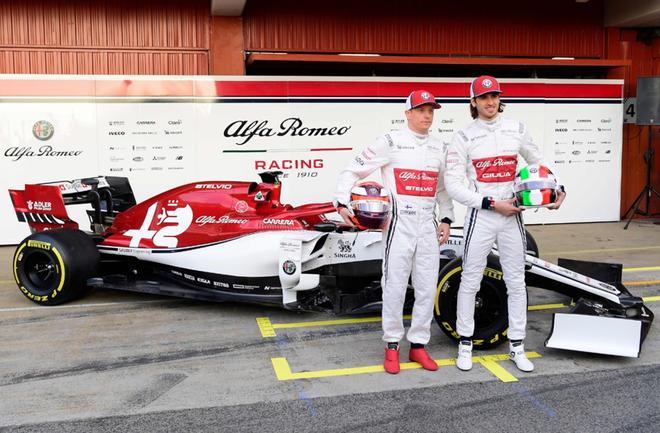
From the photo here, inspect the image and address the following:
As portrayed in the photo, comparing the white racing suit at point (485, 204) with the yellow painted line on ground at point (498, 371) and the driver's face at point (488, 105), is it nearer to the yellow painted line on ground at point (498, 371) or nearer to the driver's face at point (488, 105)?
the driver's face at point (488, 105)

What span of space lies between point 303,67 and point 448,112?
2.81m

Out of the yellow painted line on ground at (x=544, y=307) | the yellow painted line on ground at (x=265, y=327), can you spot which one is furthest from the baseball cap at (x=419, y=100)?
the yellow painted line on ground at (x=544, y=307)

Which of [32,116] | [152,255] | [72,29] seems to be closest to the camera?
[152,255]

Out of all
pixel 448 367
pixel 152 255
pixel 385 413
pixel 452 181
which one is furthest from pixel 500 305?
pixel 152 255

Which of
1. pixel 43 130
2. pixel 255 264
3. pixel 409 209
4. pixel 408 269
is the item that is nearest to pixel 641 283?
pixel 408 269

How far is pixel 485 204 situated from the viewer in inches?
166

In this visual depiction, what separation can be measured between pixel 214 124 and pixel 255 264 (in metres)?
5.42

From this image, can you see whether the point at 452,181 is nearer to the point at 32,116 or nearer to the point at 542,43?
the point at 32,116

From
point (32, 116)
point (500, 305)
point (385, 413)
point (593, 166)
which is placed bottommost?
point (385, 413)

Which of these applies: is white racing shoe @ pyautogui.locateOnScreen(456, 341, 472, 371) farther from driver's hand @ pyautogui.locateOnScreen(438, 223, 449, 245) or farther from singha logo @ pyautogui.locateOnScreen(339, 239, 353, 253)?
singha logo @ pyautogui.locateOnScreen(339, 239, 353, 253)

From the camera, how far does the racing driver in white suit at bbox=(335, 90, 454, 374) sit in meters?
4.27

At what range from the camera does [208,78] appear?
1043 cm

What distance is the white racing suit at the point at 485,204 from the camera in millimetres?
4285

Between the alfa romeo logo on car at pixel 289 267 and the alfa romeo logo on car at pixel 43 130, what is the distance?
20.8 ft
